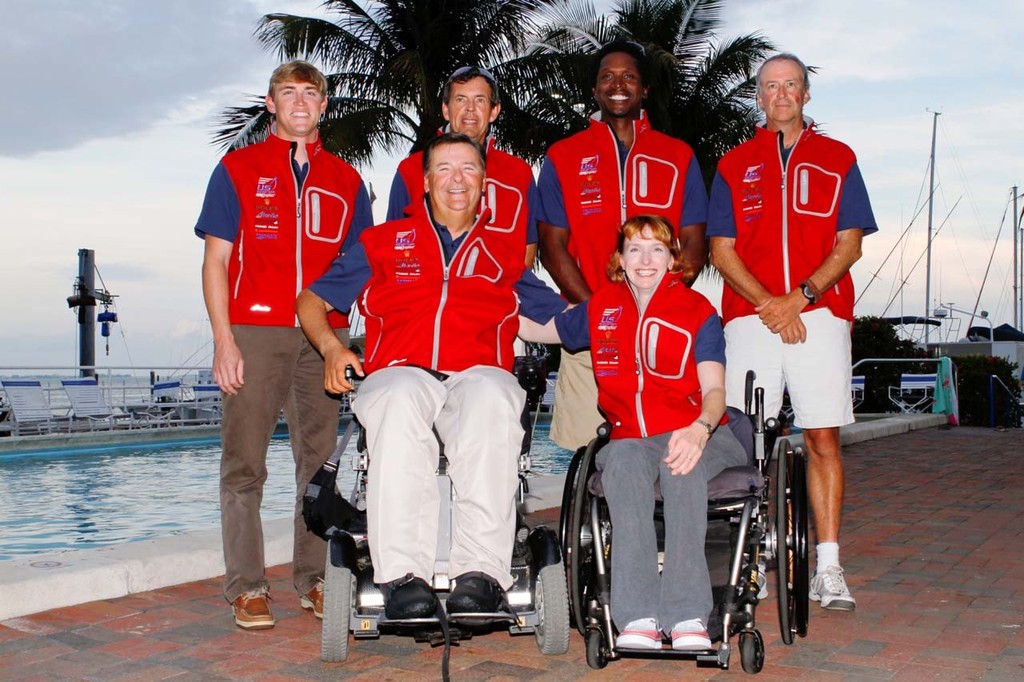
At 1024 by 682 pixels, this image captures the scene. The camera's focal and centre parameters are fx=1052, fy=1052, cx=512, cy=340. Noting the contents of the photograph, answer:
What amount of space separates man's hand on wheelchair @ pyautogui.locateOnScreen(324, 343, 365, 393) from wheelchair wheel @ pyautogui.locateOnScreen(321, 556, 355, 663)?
551 millimetres

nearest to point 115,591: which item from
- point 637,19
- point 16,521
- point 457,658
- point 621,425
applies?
Result: point 457,658

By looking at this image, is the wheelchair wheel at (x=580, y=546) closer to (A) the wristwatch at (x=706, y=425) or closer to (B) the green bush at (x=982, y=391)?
(A) the wristwatch at (x=706, y=425)

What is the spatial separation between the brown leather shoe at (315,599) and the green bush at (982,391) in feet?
47.0

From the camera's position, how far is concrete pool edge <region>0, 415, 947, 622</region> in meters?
3.88

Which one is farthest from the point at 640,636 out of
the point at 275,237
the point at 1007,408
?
the point at 1007,408

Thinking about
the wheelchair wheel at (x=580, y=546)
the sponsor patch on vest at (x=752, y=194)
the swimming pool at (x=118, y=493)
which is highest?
the sponsor patch on vest at (x=752, y=194)

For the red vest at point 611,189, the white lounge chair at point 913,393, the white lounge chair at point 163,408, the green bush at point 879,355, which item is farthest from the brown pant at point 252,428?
the green bush at point 879,355

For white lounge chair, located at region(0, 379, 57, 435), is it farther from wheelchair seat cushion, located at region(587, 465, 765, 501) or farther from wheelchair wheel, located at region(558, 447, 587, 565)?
wheelchair seat cushion, located at region(587, 465, 765, 501)

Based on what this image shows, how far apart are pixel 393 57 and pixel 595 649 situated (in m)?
15.9

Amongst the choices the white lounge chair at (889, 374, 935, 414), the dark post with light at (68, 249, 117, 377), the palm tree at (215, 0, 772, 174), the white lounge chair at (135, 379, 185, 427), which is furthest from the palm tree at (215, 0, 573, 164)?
the dark post with light at (68, 249, 117, 377)

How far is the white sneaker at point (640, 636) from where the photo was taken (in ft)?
9.72

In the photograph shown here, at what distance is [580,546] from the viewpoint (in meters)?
3.34

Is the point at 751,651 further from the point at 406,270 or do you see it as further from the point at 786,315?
the point at 406,270

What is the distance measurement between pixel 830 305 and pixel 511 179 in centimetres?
132
